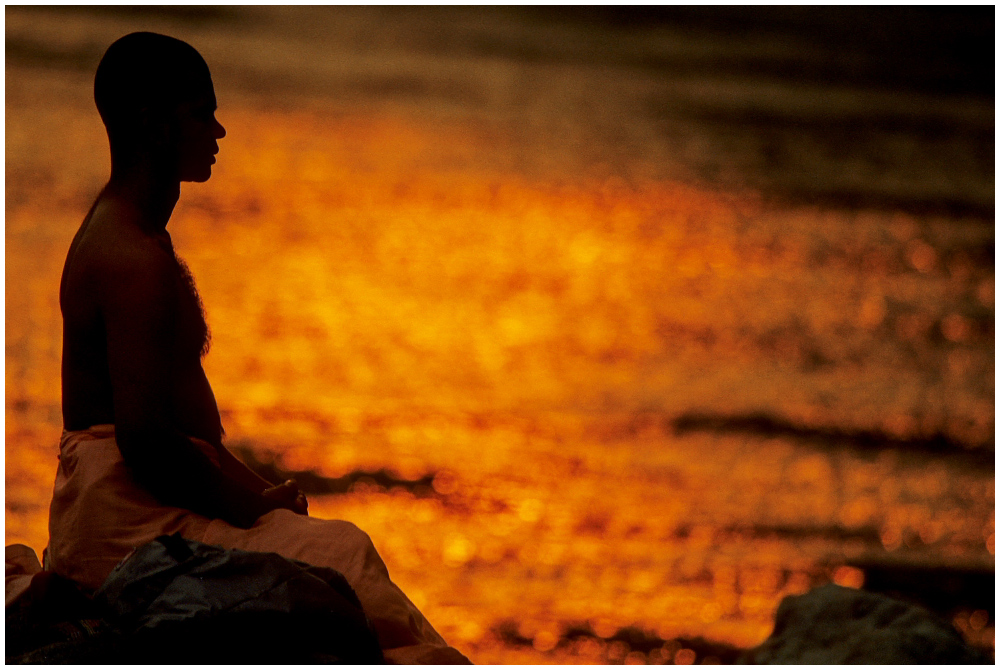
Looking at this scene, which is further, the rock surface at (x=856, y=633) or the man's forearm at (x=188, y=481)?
the rock surface at (x=856, y=633)

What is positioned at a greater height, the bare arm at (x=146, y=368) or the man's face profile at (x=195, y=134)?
the man's face profile at (x=195, y=134)

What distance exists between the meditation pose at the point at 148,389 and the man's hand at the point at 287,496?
0.03 metres

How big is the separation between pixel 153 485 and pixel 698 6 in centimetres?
2158

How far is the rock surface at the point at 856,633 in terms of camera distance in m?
4.17

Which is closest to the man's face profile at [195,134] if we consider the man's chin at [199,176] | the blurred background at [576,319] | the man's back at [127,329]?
the man's chin at [199,176]

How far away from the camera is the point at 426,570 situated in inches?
271

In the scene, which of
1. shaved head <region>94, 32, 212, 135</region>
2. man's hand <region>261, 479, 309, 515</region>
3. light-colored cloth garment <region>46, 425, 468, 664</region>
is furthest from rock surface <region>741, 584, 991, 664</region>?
shaved head <region>94, 32, 212, 135</region>

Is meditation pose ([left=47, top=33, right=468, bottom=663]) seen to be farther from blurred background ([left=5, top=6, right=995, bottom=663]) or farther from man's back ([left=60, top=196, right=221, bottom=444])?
blurred background ([left=5, top=6, right=995, bottom=663])

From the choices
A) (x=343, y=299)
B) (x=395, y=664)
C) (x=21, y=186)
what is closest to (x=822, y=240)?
(x=343, y=299)

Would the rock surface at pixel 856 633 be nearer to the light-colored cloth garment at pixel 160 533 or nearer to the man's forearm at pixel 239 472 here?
the light-colored cloth garment at pixel 160 533

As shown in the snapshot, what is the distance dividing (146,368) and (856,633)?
297 centimetres

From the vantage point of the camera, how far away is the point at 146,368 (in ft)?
8.36

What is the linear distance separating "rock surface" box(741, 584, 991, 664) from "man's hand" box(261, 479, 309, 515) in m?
2.35

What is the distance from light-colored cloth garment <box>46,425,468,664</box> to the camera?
2.65 metres
